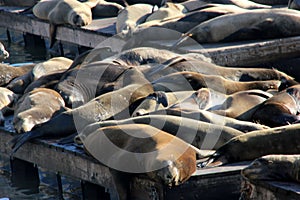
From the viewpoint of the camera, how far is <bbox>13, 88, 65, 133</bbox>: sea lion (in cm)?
916

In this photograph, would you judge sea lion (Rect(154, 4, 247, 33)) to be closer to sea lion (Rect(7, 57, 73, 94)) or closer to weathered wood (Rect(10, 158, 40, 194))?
sea lion (Rect(7, 57, 73, 94))

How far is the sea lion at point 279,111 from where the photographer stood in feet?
26.8

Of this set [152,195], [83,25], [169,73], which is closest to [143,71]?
[169,73]

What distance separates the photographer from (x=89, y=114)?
8.91 meters

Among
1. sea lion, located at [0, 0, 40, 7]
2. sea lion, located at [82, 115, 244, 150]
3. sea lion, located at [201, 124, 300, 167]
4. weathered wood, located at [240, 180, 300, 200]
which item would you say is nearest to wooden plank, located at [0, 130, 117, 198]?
sea lion, located at [82, 115, 244, 150]

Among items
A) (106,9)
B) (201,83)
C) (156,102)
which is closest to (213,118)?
(156,102)

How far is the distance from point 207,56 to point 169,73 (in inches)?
46.3

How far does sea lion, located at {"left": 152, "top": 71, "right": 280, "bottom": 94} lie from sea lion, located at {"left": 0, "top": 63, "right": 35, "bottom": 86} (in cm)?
268

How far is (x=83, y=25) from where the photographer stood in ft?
48.6

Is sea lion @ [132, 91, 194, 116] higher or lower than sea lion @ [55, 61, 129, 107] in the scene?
higher

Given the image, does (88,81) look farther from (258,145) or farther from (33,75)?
(258,145)

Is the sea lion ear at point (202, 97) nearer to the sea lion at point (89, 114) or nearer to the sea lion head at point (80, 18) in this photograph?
the sea lion at point (89, 114)

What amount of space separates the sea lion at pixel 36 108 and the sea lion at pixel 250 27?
2356 mm

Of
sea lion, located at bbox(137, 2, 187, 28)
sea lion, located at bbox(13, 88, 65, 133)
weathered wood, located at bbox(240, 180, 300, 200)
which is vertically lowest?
sea lion, located at bbox(137, 2, 187, 28)
